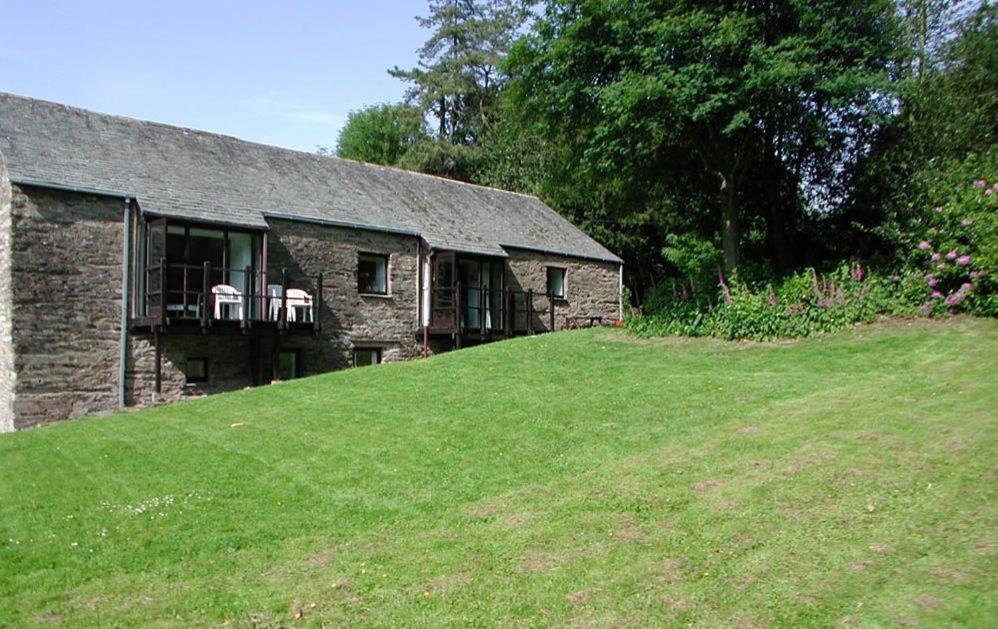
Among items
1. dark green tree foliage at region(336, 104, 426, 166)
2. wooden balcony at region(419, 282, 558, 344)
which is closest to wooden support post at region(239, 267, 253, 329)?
wooden balcony at region(419, 282, 558, 344)

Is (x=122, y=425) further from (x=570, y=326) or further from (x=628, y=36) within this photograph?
(x=570, y=326)

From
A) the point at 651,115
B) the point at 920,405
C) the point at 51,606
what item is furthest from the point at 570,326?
the point at 51,606

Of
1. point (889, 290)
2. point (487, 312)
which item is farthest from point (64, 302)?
point (889, 290)

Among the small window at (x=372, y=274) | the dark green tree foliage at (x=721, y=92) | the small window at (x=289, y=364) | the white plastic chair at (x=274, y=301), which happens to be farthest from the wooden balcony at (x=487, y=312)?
the dark green tree foliage at (x=721, y=92)

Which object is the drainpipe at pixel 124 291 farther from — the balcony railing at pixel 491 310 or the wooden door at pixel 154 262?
the balcony railing at pixel 491 310

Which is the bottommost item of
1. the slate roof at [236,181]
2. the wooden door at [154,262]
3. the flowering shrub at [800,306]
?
the flowering shrub at [800,306]

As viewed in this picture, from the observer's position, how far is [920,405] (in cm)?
1109

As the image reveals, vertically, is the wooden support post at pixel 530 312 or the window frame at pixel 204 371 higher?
the wooden support post at pixel 530 312

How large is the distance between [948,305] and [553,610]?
13.4 m

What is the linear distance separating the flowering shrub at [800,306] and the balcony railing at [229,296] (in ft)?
28.4

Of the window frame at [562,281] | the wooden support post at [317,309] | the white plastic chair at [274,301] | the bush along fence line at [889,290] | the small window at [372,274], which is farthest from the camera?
the window frame at [562,281]

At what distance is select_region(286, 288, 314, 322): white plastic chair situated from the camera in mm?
21375

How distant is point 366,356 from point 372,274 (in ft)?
7.76

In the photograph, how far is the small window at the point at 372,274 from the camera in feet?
78.0
